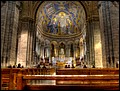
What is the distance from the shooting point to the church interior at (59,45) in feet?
11.5

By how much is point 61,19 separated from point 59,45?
521 cm

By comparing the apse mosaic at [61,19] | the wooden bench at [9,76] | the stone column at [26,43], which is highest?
the apse mosaic at [61,19]

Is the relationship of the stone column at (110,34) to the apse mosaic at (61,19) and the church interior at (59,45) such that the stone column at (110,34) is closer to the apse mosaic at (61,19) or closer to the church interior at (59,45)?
the church interior at (59,45)

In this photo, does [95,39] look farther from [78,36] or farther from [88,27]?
[78,36]

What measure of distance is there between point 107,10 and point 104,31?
4.72ft

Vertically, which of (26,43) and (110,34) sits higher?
(110,34)

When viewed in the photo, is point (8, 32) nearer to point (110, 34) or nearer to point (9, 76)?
point (9, 76)

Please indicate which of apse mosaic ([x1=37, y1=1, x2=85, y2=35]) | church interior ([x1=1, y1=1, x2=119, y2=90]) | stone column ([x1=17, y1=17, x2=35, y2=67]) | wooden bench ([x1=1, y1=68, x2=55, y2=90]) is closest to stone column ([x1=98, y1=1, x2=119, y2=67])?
church interior ([x1=1, y1=1, x2=119, y2=90])

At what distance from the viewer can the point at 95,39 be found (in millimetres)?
Result: 15453

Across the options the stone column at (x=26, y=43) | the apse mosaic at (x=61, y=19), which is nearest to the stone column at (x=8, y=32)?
the stone column at (x=26, y=43)

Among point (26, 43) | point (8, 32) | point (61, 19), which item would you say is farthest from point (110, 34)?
point (61, 19)

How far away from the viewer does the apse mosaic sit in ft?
82.1

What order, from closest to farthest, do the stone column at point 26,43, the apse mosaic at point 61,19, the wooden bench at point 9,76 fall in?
the wooden bench at point 9,76 < the stone column at point 26,43 < the apse mosaic at point 61,19

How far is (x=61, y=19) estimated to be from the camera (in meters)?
28.1
